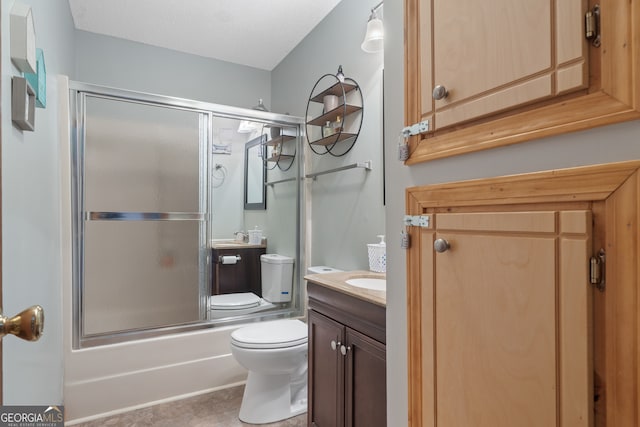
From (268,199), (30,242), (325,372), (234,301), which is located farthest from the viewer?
(268,199)

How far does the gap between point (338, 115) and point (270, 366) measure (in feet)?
5.28

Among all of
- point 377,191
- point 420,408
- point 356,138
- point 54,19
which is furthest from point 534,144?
point 54,19

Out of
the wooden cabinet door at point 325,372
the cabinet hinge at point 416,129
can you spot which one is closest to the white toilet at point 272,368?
the wooden cabinet door at point 325,372

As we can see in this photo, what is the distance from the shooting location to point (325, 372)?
1.58 metres

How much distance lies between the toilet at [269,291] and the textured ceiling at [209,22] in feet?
6.02

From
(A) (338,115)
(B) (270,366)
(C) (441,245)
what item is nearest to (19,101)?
(C) (441,245)

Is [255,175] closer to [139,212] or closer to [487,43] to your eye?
[139,212]

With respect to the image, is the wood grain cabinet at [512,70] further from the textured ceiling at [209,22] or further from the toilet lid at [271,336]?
A: the textured ceiling at [209,22]

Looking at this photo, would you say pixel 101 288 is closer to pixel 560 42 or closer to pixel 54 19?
pixel 54 19

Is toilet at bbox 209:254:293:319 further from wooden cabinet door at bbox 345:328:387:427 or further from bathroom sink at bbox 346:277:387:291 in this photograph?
wooden cabinet door at bbox 345:328:387:427

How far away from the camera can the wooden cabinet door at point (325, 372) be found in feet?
4.83

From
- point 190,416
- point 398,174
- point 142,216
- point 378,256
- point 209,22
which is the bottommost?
point 190,416

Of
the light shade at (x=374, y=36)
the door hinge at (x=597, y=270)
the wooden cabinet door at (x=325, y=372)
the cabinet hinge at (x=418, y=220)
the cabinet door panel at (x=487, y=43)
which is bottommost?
the wooden cabinet door at (x=325, y=372)

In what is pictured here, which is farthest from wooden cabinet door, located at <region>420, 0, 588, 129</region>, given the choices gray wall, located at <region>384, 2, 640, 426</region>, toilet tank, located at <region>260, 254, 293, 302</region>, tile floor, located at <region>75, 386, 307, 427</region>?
toilet tank, located at <region>260, 254, 293, 302</region>
